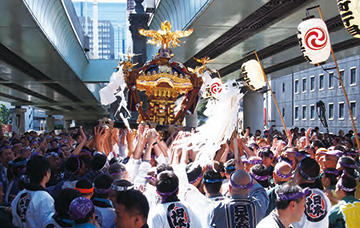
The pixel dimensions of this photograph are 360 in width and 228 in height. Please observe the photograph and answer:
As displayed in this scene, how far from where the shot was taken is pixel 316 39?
28.8 ft

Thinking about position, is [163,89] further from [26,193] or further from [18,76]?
[18,76]

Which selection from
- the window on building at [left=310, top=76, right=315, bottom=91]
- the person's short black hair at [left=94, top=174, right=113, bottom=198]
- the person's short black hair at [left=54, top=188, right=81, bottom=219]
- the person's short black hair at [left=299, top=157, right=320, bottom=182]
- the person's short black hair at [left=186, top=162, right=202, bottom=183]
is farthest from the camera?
the window on building at [left=310, top=76, right=315, bottom=91]

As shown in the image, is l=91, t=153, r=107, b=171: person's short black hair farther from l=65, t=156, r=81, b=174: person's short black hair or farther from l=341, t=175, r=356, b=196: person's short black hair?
l=341, t=175, r=356, b=196: person's short black hair

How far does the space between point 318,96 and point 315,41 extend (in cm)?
3011

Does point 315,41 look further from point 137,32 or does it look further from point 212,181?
point 137,32

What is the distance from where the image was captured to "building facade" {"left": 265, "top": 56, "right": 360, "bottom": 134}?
31.7 m

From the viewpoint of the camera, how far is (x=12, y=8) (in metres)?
9.33

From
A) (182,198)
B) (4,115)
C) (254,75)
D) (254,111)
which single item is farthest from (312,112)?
(4,115)

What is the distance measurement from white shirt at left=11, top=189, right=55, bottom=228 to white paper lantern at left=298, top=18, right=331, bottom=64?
21.6ft

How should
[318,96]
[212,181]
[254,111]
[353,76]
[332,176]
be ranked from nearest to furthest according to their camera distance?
[212,181] < [332,176] < [254,111] < [353,76] < [318,96]

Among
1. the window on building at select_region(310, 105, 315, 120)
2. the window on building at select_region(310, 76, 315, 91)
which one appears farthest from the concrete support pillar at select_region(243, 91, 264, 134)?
the window on building at select_region(310, 76, 315, 91)

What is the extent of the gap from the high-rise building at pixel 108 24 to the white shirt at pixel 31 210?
15349 centimetres

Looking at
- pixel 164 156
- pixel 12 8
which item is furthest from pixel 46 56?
pixel 164 156

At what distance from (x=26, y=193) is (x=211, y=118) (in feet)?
7.04
